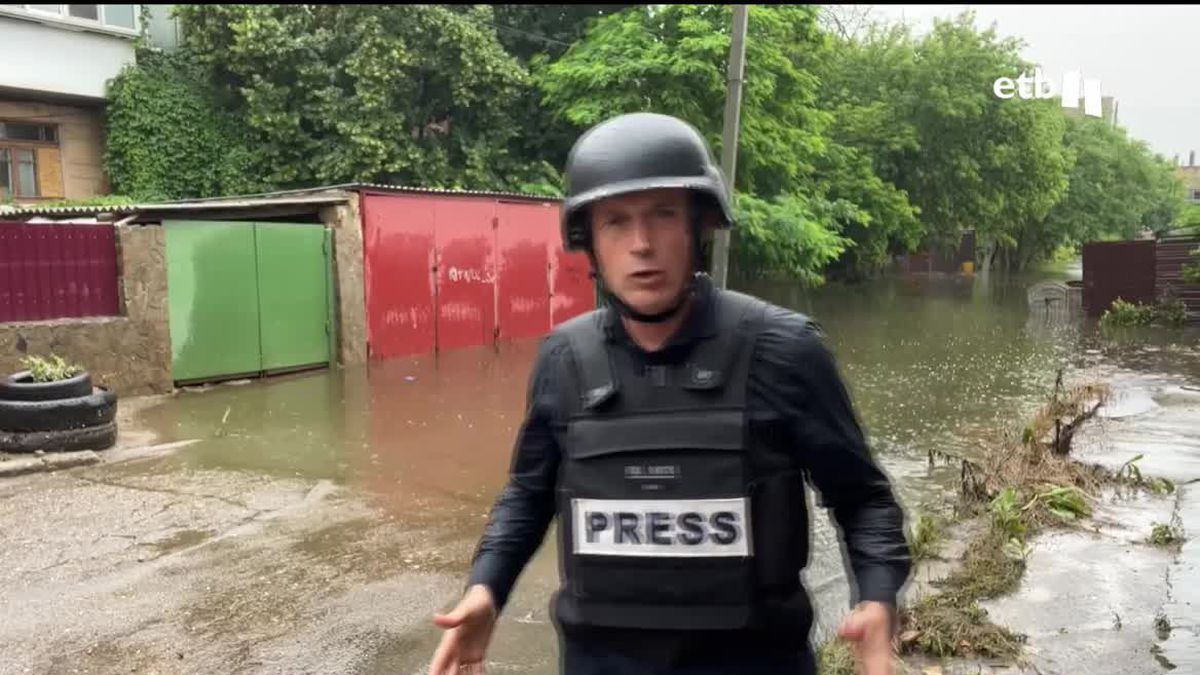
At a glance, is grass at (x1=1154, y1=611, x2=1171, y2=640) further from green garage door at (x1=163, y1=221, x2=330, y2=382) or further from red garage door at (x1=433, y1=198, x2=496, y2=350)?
red garage door at (x1=433, y1=198, x2=496, y2=350)

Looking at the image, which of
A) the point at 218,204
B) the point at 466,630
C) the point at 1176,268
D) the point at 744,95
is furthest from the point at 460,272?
the point at 1176,268

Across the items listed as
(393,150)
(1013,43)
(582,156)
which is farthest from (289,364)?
(1013,43)

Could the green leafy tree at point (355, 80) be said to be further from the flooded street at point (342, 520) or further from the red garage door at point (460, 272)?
the flooded street at point (342, 520)

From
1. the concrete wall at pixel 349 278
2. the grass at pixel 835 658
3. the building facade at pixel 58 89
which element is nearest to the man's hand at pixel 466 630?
the grass at pixel 835 658

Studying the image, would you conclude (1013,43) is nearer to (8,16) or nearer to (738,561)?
(8,16)

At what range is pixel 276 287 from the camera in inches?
494

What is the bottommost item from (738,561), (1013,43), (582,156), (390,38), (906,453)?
(906,453)

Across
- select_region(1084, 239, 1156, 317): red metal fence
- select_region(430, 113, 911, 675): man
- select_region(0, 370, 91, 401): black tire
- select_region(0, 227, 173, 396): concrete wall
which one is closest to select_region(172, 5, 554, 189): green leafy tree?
select_region(0, 227, 173, 396): concrete wall

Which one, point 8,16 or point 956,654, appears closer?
point 956,654

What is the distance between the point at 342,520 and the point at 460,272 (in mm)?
9315

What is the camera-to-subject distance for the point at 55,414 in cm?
786

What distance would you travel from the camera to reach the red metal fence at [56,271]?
9836 mm

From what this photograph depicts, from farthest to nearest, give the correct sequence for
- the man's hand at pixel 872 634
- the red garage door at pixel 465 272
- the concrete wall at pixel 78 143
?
the concrete wall at pixel 78 143, the red garage door at pixel 465 272, the man's hand at pixel 872 634

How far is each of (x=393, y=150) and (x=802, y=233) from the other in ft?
25.7
